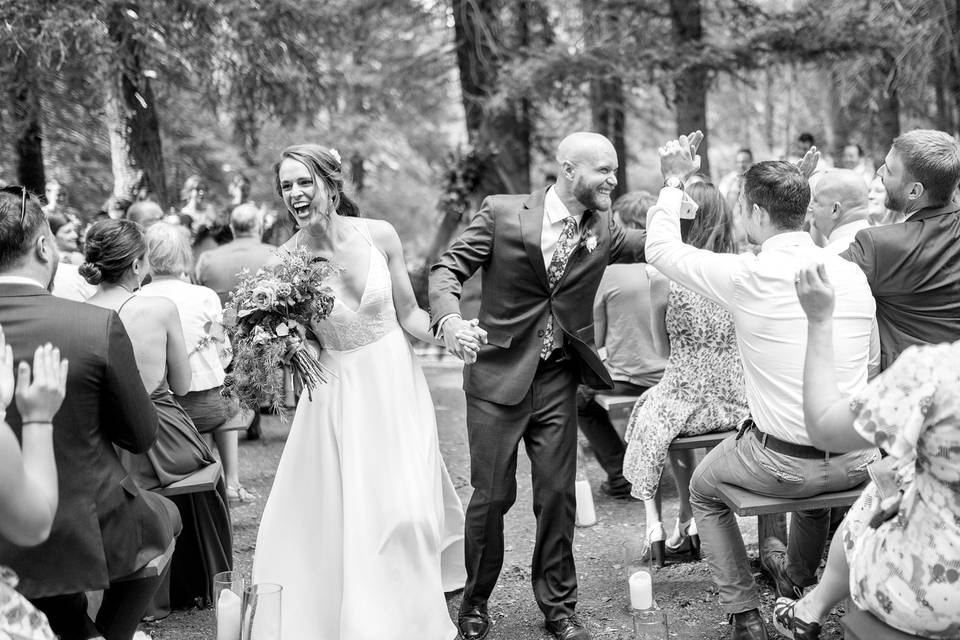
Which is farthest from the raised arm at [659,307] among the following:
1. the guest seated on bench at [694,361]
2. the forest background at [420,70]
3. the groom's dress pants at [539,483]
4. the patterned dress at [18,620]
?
the forest background at [420,70]

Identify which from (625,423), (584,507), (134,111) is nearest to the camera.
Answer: (584,507)

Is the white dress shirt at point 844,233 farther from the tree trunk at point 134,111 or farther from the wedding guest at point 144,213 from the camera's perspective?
the tree trunk at point 134,111

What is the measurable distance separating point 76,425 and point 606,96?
1176 centimetres

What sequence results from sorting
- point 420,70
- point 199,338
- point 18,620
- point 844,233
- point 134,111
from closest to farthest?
1. point 18,620
2. point 844,233
3. point 199,338
4. point 134,111
5. point 420,70

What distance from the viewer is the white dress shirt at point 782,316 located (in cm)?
415

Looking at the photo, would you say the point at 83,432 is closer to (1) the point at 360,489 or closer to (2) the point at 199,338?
(1) the point at 360,489

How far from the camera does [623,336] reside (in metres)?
6.96

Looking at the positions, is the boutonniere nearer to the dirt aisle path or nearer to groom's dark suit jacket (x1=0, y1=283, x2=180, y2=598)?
the dirt aisle path

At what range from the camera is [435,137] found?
76.0 ft

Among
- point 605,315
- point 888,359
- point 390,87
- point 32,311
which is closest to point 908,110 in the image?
point 390,87

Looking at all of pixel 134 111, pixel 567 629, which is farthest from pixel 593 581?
pixel 134 111

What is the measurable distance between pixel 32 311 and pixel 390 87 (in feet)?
42.6

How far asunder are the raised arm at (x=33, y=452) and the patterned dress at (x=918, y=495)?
232 cm

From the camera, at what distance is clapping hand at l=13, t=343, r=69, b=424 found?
9.33ft
